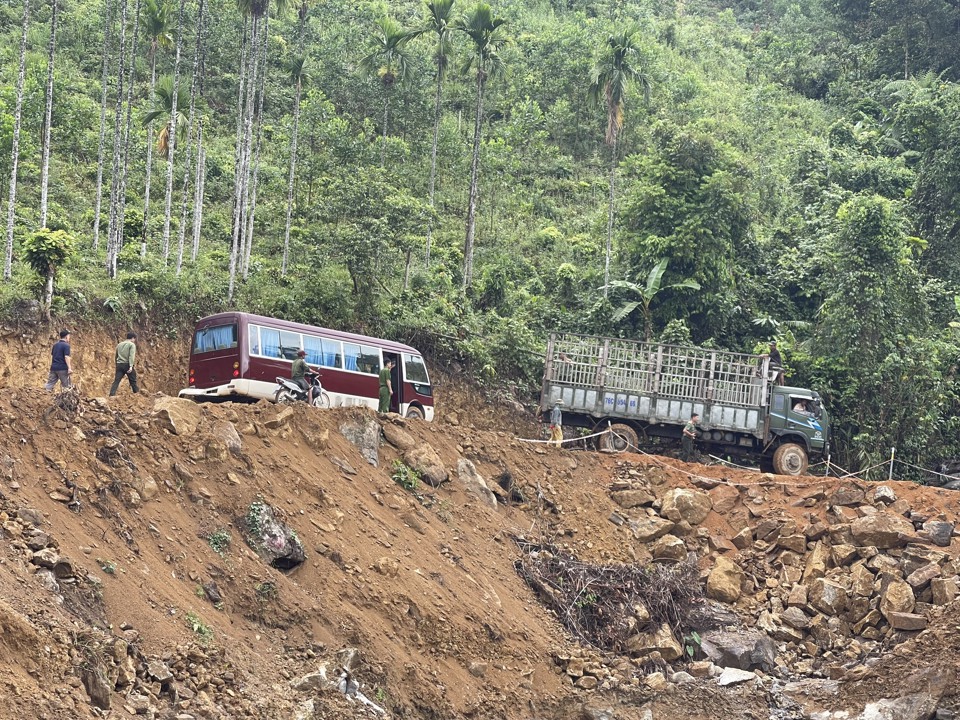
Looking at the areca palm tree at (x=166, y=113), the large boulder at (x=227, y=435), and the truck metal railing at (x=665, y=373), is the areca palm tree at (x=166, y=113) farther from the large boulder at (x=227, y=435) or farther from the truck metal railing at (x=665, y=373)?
the large boulder at (x=227, y=435)

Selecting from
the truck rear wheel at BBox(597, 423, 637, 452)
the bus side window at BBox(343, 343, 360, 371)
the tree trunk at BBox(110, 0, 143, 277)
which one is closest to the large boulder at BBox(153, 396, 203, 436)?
the bus side window at BBox(343, 343, 360, 371)

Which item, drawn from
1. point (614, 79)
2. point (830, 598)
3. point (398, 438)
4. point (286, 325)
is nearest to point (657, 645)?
point (830, 598)

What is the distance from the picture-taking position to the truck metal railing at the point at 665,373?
2719 cm

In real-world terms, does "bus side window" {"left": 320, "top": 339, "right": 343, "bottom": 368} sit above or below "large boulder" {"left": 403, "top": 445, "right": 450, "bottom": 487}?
above

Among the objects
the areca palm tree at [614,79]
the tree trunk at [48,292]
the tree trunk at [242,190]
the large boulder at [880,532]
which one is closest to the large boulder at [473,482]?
the large boulder at [880,532]

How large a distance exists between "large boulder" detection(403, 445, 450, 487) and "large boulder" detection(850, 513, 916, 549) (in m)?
8.33

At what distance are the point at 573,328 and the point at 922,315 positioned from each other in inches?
399

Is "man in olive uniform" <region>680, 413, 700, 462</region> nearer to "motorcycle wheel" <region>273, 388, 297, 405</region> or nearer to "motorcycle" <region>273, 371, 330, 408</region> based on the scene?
"motorcycle" <region>273, 371, 330, 408</region>

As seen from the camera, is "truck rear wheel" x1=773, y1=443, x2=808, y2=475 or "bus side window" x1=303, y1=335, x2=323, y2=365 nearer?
"bus side window" x1=303, y1=335, x2=323, y2=365

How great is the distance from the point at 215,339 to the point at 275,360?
1.23 meters

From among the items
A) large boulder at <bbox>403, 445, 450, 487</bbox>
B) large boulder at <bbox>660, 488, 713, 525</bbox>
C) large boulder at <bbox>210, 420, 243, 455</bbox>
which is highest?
large boulder at <bbox>210, 420, 243, 455</bbox>

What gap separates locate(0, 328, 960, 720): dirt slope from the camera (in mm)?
13602

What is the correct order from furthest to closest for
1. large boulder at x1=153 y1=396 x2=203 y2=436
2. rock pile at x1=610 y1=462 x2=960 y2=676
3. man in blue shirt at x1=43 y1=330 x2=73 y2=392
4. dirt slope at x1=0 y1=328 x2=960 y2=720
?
rock pile at x1=610 y1=462 x2=960 y2=676 → man in blue shirt at x1=43 y1=330 x2=73 y2=392 → large boulder at x1=153 y1=396 x2=203 y2=436 → dirt slope at x1=0 y1=328 x2=960 y2=720

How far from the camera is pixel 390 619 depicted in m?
17.8
